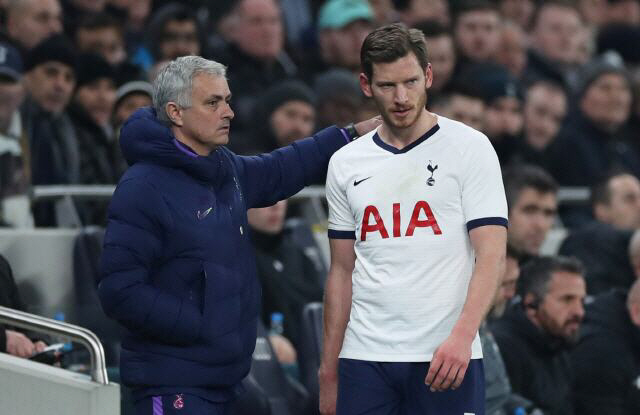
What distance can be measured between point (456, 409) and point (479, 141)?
3.11 ft

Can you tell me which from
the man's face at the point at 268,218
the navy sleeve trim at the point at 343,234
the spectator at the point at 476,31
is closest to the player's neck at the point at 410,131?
the navy sleeve trim at the point at 343,234

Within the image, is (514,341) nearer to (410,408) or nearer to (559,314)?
(559,314)

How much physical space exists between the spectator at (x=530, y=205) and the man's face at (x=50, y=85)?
9.52ft

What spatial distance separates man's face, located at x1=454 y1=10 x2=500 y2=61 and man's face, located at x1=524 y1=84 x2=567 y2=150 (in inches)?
24.0

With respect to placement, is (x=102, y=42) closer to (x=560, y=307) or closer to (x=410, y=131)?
(x=560, y=307)

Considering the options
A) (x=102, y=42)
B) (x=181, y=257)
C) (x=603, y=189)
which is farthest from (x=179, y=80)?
(x=603, y=189)

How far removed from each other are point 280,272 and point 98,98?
1.70 m

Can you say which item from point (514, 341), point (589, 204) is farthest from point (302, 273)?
point (589, 204)

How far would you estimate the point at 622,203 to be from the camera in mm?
10312

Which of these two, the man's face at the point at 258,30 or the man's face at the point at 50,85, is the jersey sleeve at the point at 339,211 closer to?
the man's face at the point at 50,85

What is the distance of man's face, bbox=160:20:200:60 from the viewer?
397 inches

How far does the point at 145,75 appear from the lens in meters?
9.77

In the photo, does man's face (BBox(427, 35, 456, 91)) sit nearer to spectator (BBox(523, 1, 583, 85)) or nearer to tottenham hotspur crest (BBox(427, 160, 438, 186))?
spectator (BBox(523, 1, 583, 85))

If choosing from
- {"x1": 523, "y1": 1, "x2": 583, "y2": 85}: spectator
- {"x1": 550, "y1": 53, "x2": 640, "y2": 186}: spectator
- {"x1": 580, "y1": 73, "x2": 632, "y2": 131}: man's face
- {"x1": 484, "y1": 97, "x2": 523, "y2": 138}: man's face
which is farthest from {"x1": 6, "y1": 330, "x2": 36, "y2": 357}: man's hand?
{"x1": 523, "y1": 1, "x2": 583, "y2": 85}: spectator
